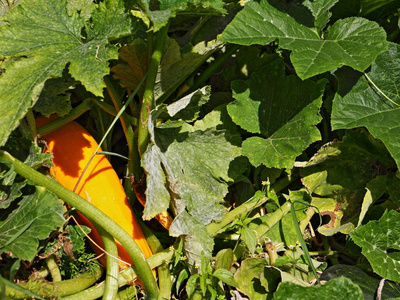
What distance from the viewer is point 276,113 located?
1967 mm

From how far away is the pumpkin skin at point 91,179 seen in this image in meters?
1.84

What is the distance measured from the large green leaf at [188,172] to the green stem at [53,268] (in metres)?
0.40

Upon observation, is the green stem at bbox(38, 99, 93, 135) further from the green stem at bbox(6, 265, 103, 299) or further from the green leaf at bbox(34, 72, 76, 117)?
the green stem at bbox(6, 265, 103, 299)

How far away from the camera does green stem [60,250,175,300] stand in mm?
1688

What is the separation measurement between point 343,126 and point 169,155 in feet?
2.22

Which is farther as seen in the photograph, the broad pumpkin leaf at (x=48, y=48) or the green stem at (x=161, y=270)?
the green stem at (x=161, y=270)

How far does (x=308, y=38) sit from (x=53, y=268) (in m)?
1.30

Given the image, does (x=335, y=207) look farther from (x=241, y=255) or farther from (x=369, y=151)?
(x=241, y=255)

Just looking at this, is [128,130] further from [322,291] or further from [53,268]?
[322,291]

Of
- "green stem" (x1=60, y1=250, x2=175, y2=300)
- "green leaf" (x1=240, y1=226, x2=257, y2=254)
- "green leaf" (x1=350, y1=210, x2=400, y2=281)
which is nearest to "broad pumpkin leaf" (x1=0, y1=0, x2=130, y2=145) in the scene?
"green stem" (x1=60, y1=250, x2=175, y2=300)

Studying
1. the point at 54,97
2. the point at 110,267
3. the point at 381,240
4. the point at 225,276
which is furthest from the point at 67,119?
the point at 381,240

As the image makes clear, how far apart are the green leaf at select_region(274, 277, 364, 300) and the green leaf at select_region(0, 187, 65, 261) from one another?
0.77 meters

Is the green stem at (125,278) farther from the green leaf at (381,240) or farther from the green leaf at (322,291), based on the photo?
the green leaf at (381,240)

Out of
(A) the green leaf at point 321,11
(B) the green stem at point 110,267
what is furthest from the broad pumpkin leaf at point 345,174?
(B) the green stem at point 110,267
